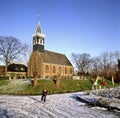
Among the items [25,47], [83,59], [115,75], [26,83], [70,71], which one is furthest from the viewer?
[83,59]

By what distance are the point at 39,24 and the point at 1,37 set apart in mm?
24270

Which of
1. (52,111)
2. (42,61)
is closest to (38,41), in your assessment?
(42,61)

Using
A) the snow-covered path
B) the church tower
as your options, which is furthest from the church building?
the snow-covered path

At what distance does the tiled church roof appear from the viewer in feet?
224

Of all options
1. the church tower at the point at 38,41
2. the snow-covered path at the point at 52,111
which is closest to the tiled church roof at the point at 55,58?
the church tower at the point at 38,41

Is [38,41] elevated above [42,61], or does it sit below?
above

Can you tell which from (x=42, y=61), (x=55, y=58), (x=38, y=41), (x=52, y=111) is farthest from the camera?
(x=55, y=58)

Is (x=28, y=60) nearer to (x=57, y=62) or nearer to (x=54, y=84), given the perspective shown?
(x=57, y=62)

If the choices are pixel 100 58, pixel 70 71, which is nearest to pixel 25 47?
pixel 70 71

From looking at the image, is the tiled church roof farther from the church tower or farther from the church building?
the church tower

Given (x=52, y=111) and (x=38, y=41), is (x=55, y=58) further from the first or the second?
(x=52, y=111)

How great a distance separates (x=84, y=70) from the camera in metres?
82.0

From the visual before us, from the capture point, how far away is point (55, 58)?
2869 inches

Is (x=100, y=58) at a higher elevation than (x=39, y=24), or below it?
below
